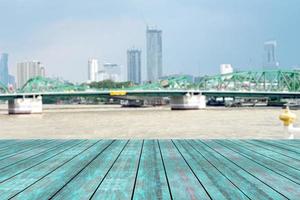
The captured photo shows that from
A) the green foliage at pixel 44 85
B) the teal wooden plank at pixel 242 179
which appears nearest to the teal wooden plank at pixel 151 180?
the teal wooden plank at pixel 242 179

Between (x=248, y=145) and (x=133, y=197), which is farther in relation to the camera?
(x=248, y=145)

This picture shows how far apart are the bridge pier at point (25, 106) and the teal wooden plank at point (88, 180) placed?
351 ft

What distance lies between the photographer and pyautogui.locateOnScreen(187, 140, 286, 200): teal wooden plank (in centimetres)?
496

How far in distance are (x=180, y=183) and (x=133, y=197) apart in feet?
2.95

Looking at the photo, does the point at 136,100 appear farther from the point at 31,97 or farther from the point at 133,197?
the point at 133,197

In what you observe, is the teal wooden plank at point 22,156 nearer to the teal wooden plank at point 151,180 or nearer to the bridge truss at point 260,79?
the teal wooden plank at point 151,180

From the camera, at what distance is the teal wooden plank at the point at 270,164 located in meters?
6.06

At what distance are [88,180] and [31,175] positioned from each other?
889mm

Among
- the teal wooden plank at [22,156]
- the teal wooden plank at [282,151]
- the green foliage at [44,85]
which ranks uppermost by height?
the green foliage at [44,85]

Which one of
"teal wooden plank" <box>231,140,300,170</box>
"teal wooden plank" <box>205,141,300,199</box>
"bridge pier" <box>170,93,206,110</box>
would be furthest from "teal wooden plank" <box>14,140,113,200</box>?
"bridge pier" <box>170,93,206,110</box>

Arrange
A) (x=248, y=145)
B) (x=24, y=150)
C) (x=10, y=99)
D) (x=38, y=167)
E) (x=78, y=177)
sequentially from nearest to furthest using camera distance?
(x=78, y=177)
(x=38, y=167)
(x=24, y=150)
(x=248, y=145)
(x=10, y=99)

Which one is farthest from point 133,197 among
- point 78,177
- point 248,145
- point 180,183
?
point 248,145

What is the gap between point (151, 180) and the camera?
5.84 metres

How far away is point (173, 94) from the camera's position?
402 feet
